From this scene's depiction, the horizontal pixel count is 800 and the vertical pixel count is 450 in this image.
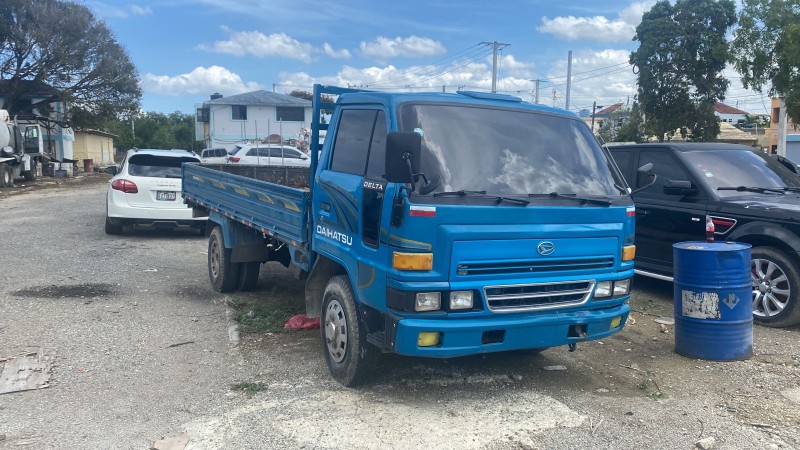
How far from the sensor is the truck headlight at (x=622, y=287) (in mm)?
4938

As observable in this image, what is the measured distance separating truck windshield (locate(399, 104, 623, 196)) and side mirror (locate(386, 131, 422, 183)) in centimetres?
23

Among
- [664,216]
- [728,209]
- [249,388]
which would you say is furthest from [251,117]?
[249,388]

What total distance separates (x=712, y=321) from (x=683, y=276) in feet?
1.45

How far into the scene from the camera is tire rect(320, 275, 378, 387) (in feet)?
15.9

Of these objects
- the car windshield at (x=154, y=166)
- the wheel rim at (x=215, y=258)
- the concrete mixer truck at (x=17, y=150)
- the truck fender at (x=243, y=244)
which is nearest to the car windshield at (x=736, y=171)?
the truck fender at (x=243, y=244)

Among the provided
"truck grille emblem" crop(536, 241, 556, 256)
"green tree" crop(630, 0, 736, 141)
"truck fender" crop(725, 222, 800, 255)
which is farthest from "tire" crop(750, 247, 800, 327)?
"green tree" crop(630, 0, 736, 141)

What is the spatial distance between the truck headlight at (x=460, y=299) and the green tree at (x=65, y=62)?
3639 cm

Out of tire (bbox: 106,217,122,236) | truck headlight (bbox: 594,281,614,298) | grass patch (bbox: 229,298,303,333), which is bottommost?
grass patch (bbox: 229,298,303,333)

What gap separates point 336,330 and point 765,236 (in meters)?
4.61

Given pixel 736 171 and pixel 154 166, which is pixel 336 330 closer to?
pixel 736 171

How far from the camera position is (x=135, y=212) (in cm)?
1255

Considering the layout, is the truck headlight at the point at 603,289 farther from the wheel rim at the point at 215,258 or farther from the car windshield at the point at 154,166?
the car windshield at the point at 154,166

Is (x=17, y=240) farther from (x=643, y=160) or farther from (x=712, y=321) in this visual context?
(x=712, y=321)

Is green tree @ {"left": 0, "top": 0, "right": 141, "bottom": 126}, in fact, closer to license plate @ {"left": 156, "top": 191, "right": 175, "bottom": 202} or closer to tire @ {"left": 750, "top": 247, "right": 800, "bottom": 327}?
license plate @ {"left": 156, "top": 191, "right": 175, "bottom": 202}
